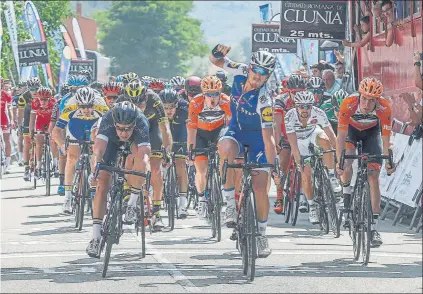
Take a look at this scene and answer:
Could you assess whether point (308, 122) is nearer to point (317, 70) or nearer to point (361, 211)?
point (361, 211)

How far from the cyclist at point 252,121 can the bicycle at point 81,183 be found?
12.7ft

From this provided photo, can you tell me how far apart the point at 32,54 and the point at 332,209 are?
26.7 meters

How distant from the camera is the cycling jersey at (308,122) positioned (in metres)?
17.5

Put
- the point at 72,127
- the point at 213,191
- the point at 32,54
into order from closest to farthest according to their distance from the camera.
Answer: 1. the point at 213,191
2. the point at 72,127
3. the point at 32,54

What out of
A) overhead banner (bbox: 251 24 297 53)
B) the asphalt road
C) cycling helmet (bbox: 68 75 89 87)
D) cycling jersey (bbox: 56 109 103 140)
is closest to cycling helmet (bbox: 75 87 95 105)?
cycling jersey (bbox: 56 109 103 140)

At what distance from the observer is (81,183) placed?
709 inches

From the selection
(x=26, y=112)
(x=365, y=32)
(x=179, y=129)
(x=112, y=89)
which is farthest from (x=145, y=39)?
(x=112, y=89)

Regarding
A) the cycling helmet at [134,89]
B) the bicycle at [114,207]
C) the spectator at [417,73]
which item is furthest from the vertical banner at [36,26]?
the bicycle at [114,207]

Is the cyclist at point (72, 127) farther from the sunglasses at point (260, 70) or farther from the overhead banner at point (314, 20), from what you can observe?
the overhead banner at point (314, 20)

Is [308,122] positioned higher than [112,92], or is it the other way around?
[112,92]

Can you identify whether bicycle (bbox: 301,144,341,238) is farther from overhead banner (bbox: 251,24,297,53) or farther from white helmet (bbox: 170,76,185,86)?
overhead banner (bbox: 251,24,297,53)

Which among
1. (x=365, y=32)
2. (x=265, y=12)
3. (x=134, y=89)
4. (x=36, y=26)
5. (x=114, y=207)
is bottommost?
(x=114, y=207)

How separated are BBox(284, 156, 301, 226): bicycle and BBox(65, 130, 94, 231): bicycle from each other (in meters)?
2.62

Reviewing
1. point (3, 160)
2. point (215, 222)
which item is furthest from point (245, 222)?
point (3, 160)
